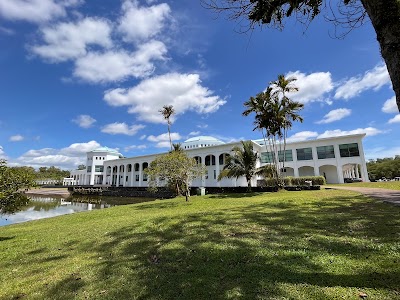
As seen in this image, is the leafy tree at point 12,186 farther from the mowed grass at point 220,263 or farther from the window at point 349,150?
the window at point 349,150

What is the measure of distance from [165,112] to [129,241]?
35696mm

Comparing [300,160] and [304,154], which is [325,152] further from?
[300,160]

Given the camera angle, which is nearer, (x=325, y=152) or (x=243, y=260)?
(x=243, y=260)

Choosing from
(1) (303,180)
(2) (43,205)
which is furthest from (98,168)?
(1) (303,180)

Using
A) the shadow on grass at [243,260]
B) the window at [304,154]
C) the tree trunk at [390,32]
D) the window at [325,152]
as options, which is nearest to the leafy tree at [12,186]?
the shadow on grass at [243,260]

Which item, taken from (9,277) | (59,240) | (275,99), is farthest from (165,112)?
(9,277)

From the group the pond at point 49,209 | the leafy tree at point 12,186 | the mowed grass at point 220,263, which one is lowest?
the pond at point 49,209

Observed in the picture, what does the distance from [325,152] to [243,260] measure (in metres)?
37.6

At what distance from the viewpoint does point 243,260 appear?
4238 millimetres

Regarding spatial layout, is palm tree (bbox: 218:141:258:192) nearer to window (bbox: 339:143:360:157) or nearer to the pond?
the pond

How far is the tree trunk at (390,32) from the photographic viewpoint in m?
2.40

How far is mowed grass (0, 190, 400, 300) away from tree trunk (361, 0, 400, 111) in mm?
2493

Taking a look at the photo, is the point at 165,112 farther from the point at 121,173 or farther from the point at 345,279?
the point at 345,279

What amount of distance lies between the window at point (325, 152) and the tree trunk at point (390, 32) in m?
38.4
